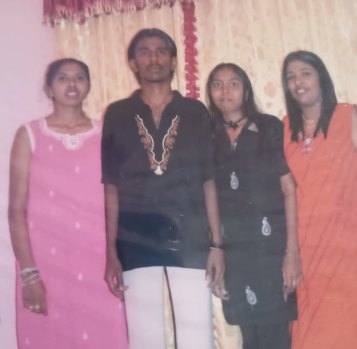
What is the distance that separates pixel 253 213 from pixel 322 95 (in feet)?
1.22

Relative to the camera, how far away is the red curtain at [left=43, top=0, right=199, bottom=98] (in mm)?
1362

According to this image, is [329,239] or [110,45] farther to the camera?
[110,45]

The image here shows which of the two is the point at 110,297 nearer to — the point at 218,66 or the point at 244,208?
the point at 244,208

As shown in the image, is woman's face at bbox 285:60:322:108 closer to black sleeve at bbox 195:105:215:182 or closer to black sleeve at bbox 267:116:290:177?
black sleeve at bbox 267:116:290:177

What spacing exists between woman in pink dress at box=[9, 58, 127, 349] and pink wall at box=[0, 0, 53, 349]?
0.02 m

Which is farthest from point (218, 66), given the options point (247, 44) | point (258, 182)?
point (258, 182)

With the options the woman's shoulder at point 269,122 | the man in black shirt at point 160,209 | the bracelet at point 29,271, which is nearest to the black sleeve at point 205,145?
the man in black shirt at point 160,209

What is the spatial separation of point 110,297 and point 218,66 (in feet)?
2.27

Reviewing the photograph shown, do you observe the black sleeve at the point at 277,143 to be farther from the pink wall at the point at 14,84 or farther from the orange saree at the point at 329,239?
the pink wall at the point at 14,84

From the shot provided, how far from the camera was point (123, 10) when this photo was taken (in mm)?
1420

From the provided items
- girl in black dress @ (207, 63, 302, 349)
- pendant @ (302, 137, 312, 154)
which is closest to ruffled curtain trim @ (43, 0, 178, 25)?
girl in black dress @ (207, 63, 302, 349)

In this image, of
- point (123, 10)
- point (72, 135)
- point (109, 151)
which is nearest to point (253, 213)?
point (109, 151)

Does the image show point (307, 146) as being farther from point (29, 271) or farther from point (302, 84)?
point (29, 271)

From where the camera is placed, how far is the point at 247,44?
1.36 m
